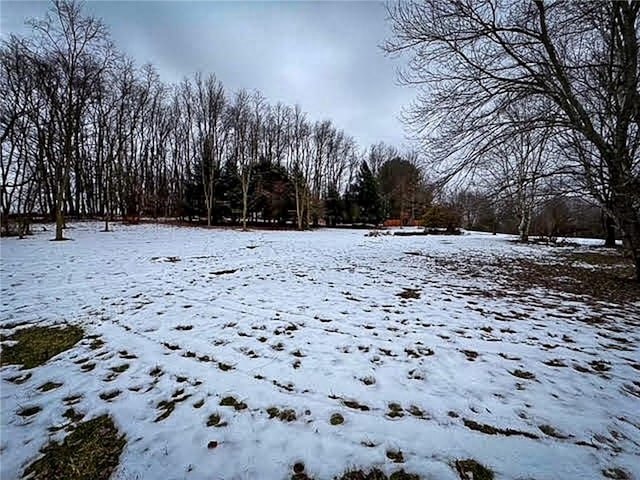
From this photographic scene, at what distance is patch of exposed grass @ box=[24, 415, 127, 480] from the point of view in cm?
174

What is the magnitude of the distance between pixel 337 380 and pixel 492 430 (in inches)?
50.7

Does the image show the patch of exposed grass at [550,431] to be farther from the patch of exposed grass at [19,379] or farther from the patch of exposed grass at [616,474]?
the patch of exposed grass at [19,379]

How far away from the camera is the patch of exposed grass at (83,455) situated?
174cm

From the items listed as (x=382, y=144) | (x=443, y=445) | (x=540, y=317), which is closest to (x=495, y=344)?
(x=540, y=317)

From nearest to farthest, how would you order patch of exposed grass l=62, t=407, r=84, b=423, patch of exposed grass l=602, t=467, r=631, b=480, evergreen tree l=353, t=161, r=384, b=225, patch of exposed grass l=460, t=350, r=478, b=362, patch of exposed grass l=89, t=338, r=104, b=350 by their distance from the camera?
1. patch of exposed grass l=602, t=467, r=631, b=480
2. patch of exposed grass l=62, t=407, r=84, b=423
3. patch of exposed grass l=460, t=350, r=478, b=362
4. patch of exposed grass l=89, t=338, r=104, b=350
5. evergreen tree l=353, t=161, r=384, b=225

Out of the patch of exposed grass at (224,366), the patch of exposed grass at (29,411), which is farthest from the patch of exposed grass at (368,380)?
the patch of exposed grass at (29,411)

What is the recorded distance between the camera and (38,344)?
11.4 ft

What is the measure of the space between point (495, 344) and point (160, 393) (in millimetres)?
3782

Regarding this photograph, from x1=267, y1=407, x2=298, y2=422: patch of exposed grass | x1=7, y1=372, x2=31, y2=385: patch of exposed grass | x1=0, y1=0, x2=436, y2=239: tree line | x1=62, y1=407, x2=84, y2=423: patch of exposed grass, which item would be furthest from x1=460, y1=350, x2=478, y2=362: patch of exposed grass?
x1=0, y1=0, x2=436, y2=239: tree line

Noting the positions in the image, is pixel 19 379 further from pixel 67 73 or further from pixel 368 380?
pixel 67 73

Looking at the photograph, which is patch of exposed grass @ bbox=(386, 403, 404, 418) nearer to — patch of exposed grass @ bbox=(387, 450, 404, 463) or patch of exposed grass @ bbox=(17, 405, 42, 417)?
patch of exposed grass @ bbox=(387, 450, 404, 463)

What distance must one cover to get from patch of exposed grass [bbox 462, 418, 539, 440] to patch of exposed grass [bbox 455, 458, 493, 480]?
1.07ft

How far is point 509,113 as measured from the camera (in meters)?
6.64

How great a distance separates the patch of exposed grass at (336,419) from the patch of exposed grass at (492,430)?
945mm
